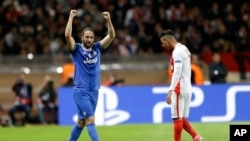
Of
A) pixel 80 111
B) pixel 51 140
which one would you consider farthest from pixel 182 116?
pixel 51 140

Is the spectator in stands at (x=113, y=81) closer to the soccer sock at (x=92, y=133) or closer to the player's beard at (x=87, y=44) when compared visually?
the player's beard at (x=87, y=44)

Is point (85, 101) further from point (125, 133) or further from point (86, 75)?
point (125, 133)

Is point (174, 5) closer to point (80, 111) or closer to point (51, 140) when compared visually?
point (51, 140)

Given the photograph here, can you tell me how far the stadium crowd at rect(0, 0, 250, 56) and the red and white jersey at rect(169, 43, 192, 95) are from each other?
11595 millimetres

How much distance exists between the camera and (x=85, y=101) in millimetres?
12594

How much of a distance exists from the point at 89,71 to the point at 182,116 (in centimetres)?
182

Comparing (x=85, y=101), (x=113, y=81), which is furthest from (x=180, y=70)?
(x=113, y=81)

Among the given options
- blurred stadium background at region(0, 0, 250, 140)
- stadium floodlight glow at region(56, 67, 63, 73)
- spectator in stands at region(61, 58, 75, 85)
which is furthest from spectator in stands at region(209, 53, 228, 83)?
stadium floodlight glow at region(56, 67, 63, 73)

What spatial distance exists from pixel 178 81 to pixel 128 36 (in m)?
12.7

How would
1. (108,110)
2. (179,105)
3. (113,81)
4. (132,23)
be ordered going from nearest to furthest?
(179,105)
(108,110)
(113,81)
(132,23)

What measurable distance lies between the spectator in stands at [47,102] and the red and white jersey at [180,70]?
990 centimetres

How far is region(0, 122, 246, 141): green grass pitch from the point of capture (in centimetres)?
1498

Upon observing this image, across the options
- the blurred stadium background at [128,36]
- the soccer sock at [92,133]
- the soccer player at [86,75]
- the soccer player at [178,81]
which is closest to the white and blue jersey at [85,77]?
the soccer player at [86,75]

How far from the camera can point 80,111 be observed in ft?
41.5
